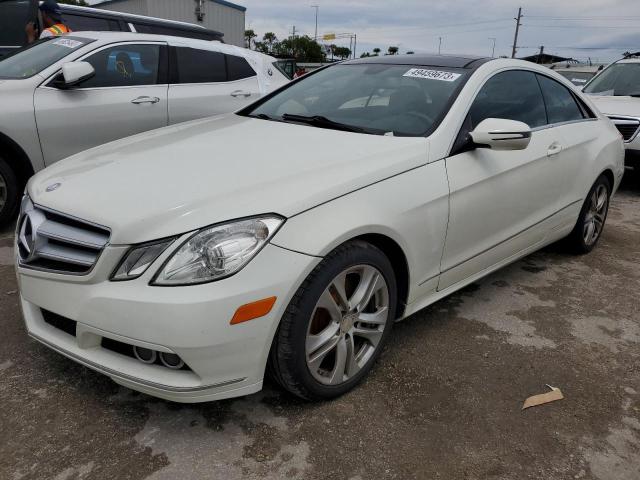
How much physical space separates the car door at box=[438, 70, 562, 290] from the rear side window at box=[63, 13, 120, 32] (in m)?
4.93

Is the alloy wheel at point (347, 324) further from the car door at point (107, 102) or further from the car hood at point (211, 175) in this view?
the car door at point (107, 102)

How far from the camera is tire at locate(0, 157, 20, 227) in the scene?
159 inches

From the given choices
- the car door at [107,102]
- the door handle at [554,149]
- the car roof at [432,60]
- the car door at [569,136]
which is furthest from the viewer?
the car door at [107,102]

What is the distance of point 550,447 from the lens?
2.14 m

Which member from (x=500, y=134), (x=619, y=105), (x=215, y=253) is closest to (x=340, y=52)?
(x=619, y=105)

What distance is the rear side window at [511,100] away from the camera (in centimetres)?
298

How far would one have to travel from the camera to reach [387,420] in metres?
2.23

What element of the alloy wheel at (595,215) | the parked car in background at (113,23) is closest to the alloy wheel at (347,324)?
the alloy wheel at (595,215)

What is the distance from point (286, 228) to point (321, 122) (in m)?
1.14

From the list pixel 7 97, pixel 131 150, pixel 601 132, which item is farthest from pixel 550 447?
pixel 7 97

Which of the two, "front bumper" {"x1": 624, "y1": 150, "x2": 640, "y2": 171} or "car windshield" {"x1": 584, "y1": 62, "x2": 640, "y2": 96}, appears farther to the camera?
"car windshield" {"x1": 584, "y1": 62, "x2": 640, "y2": 96}

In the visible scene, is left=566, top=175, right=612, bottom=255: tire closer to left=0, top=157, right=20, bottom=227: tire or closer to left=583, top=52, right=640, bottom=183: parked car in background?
left=583, top=52, right=640, bottom=183: parked car in background

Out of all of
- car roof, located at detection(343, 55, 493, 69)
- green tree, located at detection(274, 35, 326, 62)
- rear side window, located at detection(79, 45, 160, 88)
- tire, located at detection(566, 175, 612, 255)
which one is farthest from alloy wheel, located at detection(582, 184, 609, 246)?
green tree, located at detection(274, 35, 326, 62)

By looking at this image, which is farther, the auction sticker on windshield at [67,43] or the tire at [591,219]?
the auction sticker on windshield at [67,43]
